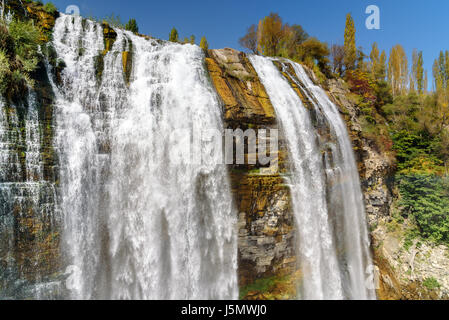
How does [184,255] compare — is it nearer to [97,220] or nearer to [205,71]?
[97,220]

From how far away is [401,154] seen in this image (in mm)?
14672

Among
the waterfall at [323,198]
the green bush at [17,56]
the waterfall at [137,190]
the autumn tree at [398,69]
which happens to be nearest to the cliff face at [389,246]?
the waterfall at [323,198]

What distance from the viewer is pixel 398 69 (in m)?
27.7

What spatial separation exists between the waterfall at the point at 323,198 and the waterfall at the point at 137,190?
341 cm

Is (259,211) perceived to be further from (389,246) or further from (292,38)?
(292,38)

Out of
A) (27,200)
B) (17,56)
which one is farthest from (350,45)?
(27,200)

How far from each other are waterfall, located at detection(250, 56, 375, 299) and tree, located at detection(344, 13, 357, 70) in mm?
9806

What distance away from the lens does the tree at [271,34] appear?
21.7m

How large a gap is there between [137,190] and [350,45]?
79.3 ft

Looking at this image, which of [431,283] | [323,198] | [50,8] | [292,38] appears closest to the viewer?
[50,8]

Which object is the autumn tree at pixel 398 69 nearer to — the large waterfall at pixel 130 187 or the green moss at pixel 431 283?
the green moss at pixel 431 283

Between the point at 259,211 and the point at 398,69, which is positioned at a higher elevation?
the point at 398,69

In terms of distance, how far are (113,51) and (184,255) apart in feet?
31.4

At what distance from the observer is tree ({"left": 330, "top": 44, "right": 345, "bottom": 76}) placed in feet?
68.1
